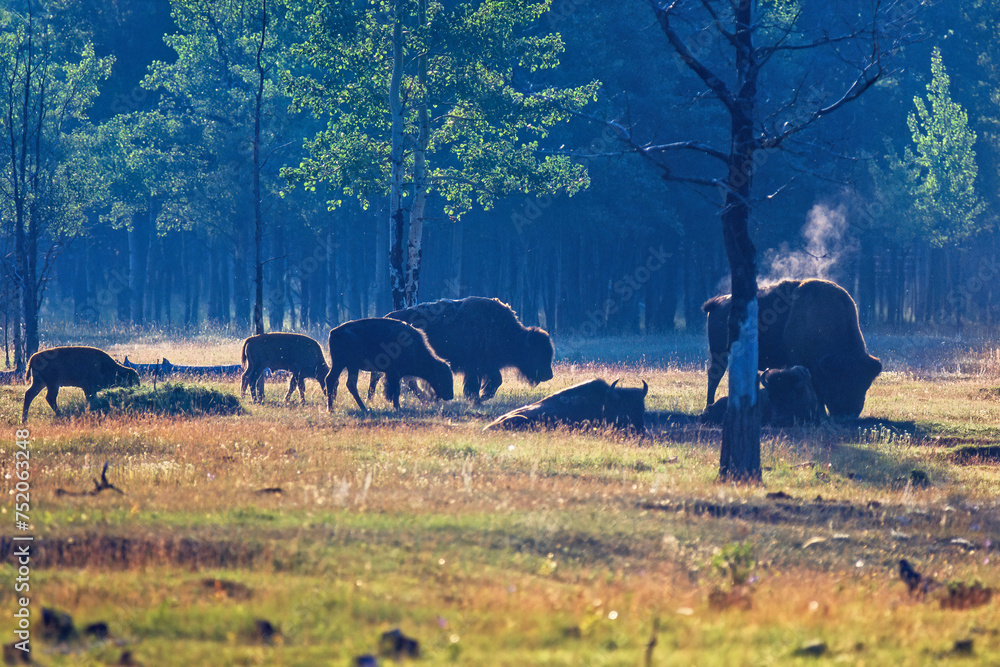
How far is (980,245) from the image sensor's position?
44188mm

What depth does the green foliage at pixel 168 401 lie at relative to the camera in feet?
49.6

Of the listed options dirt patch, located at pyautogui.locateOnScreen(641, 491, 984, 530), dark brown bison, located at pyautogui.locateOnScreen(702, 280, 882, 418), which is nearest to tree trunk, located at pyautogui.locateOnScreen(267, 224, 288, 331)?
dark brown bison, located at pyautogui.locateOnScreen(702, 280, 882, 418)

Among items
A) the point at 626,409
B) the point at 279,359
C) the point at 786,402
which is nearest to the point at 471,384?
the point at 279,359

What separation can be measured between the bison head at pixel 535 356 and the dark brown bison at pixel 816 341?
3.85 meters

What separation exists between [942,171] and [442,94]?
77.1 ft

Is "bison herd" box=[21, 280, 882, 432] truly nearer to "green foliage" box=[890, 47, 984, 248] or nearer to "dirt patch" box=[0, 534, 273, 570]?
"dirt patch" box=[0, 534, 273, 570]

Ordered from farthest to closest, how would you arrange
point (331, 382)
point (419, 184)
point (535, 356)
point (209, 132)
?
point (209, 132), point (419, 184), point (535, 356), point (331, 382)

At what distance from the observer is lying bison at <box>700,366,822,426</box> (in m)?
16.3

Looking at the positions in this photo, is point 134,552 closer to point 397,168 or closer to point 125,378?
point 125,378

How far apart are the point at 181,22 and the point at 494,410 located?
2289cm

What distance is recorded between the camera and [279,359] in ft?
60.0

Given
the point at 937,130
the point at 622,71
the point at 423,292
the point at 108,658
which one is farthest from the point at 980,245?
the point at 108,658

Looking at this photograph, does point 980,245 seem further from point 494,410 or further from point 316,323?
point 494,410

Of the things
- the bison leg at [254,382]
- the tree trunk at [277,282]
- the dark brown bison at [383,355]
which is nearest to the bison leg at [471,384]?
the dark brown bison at [383,355]
